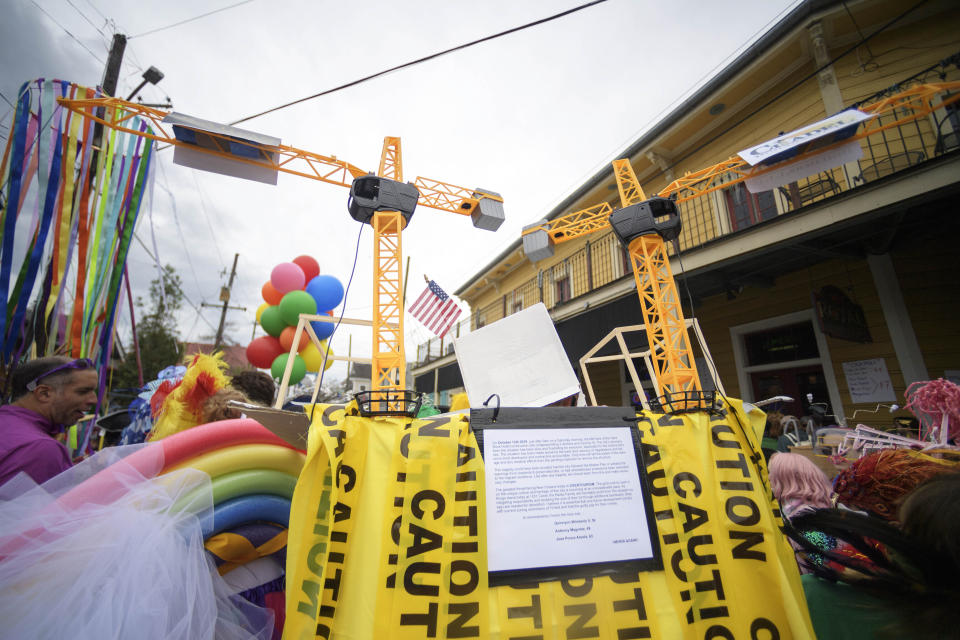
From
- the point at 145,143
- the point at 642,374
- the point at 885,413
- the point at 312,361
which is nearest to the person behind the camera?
the point at 145,143

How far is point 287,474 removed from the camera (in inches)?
58.2

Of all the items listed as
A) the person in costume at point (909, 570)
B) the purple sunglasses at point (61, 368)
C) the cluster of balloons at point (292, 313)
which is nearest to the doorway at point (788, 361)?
the person in costume at point (909, 570)

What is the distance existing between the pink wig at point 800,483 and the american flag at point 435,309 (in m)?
5.43

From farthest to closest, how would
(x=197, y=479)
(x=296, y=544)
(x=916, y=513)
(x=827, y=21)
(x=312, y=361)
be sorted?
(x=312, y=361) < (x=827, y=21) < (x=197, y=479) < (x=296, y=544) < (x=916, y=513)

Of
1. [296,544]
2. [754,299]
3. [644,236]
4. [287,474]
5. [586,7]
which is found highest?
[586,7]

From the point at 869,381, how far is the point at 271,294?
975 centimetres

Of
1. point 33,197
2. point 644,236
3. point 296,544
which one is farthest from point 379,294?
point 296,544

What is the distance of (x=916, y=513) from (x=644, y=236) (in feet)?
16.4

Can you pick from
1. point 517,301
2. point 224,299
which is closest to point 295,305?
point 517,301

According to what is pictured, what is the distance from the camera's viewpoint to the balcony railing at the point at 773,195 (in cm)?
488

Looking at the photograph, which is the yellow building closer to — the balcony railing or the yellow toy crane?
the balcony railing

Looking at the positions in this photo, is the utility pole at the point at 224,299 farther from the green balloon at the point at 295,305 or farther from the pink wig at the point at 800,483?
the pink wig at the point at 800,483

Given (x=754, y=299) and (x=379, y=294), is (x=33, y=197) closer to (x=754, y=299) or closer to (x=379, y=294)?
(x=379, y=294)

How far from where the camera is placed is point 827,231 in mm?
4254
